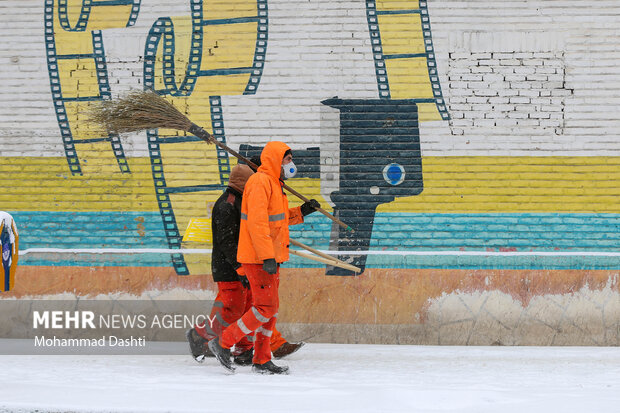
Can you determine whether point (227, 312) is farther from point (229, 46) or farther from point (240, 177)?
point (229, 46)

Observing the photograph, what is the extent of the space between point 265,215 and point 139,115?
181 cm

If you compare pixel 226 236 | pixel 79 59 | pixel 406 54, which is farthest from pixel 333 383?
pixel 79 59

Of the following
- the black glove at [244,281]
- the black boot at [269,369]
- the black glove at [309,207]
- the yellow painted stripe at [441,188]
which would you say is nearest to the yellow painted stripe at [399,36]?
the yellow painted stripe at [441,188]

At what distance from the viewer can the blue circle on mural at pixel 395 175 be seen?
957cm

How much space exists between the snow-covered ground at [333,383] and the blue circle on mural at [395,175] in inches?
89.4

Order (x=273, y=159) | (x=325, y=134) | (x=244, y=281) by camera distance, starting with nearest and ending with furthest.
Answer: (x=273, y=159) < (x=244, y=281) < (x=325, y=134)

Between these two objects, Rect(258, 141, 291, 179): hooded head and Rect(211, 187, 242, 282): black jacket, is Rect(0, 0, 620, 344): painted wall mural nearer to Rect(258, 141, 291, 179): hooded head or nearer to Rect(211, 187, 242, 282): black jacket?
Rect(211, 187, 242, 282): black jacket

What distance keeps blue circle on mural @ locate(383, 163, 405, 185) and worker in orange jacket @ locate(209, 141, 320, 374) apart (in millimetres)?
2970

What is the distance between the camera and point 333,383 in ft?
20.4

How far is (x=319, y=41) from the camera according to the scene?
977cm

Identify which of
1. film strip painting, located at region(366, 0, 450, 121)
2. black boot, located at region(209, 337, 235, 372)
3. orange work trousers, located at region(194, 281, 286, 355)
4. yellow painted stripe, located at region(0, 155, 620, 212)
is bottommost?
black boot, located at region(209, 337, 235, 372)

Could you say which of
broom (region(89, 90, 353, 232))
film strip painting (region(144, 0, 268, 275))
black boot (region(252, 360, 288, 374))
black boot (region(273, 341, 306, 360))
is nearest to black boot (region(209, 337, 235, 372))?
black boot (region(252, 360, 288, 374))

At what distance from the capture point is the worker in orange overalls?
707 centimetres

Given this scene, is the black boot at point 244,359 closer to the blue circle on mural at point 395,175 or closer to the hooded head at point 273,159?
the hooded head at point 273,159
